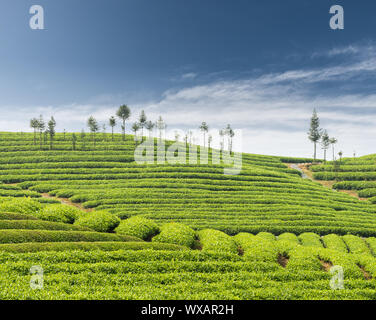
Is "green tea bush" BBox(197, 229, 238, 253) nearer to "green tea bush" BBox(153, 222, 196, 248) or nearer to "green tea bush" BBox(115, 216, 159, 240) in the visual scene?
"green tea bush" BBox(153, 222, 196, 248)

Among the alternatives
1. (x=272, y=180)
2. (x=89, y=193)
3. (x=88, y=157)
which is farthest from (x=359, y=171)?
(x=88, y=157)

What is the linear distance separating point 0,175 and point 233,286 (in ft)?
192

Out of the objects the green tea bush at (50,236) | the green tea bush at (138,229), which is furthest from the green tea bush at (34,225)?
the green tea bush at (138,229)

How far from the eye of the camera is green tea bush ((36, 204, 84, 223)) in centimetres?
2164

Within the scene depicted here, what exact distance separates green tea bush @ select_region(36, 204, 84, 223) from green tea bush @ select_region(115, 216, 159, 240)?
15.2 ft

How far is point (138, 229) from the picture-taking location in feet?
70.5

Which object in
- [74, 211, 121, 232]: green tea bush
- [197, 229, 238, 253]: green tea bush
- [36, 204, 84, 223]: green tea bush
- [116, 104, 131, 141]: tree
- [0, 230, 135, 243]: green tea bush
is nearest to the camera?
[0, 230, 135, 243]: green tea bush

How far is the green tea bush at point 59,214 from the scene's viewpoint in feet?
71.0

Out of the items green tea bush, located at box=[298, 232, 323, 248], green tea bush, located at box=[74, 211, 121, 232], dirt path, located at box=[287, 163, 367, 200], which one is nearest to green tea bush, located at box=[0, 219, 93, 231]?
green tea bush, located at box=[74, 211, 121, 232]

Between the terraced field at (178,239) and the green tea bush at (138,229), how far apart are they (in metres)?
0.10

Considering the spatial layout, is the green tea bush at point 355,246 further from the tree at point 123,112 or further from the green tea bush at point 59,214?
the tree at point 123,112

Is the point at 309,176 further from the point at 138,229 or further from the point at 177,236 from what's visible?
the point at 138,229
